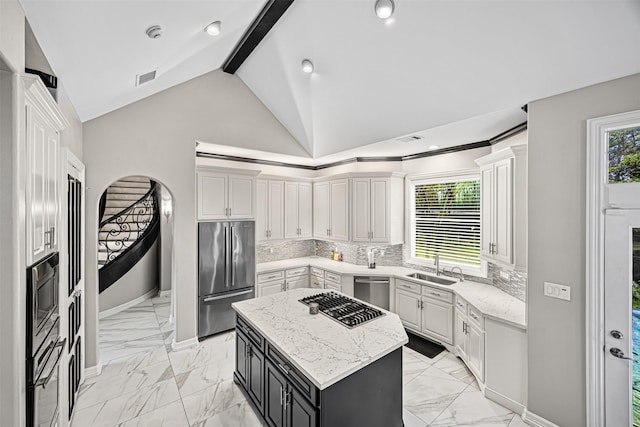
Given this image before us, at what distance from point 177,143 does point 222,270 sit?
6.10 feet

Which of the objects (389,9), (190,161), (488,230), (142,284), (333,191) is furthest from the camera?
(142,284)

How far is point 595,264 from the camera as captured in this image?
2154 mm

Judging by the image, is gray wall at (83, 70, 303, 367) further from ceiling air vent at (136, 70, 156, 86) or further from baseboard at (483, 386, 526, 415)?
baseboard at (483, 386, 526, 415)

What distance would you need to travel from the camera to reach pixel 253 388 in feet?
8.83

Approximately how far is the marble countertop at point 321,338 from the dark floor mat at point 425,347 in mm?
1591

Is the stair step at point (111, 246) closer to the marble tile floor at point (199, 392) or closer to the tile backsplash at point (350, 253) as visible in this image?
the marble tile floor at point (199, 392)

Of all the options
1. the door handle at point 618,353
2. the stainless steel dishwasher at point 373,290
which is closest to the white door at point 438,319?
the stainless steel dishwasher at point 373,290

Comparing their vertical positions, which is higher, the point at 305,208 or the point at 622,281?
the point at 305,208

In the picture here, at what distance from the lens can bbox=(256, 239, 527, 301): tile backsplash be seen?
372cm

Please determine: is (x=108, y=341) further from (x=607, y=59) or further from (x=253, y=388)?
(x=607, y=59)

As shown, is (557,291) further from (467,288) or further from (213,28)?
(213,28)

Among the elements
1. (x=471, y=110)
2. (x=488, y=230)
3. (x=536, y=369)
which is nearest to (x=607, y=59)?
(x=471, y=110)

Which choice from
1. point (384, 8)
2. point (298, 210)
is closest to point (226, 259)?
point (298, 210)

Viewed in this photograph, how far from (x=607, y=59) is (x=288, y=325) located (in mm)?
3062
